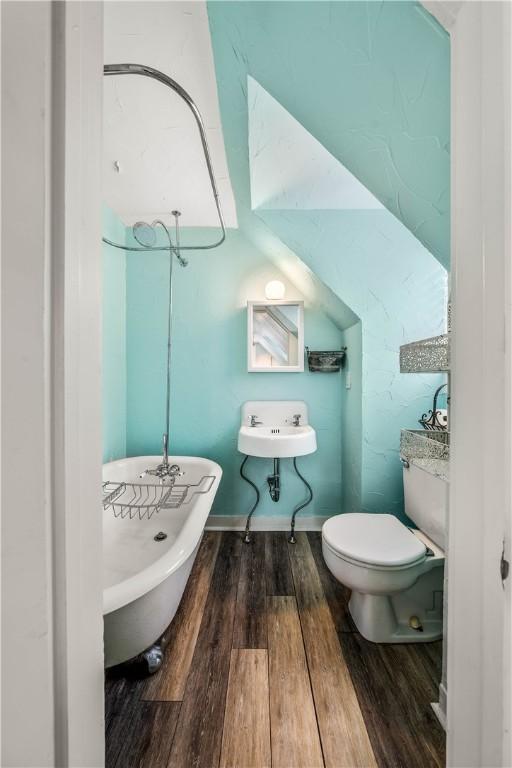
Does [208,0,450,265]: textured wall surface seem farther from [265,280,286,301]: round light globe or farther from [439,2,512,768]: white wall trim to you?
[265,280,286,301]: round light globe

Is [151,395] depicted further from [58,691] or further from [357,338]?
[58,691]

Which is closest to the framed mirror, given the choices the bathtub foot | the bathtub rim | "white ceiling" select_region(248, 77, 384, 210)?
"white ceiling" select_region(248, 77, 384, 210)

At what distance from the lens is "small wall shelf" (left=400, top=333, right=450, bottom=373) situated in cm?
86

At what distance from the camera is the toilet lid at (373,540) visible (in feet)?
4.01

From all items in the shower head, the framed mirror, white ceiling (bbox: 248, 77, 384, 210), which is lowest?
the framed mirror

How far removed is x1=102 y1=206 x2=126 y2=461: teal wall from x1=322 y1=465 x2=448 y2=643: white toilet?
1.53m

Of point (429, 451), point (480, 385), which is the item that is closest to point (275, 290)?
Result: point (429, 451)

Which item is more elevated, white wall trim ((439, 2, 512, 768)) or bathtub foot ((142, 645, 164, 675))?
white wall trim ((439, 2, 512, 768))

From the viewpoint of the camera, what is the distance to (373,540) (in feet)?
4.42

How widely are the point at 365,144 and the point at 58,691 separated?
133 cm

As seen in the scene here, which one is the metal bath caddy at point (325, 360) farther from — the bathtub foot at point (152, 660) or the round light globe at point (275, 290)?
the bathtub foot at point (152, 660)

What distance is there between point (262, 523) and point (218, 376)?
3.75ft

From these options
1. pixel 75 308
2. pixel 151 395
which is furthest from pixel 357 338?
pixel 75 308

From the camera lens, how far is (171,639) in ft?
4.18
